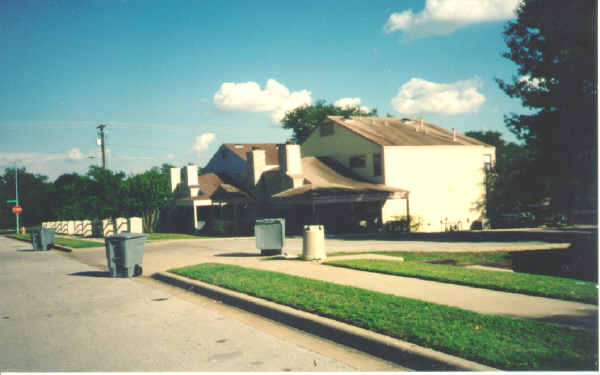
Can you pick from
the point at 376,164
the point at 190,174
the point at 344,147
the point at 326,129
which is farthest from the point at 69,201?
the point at 376,164

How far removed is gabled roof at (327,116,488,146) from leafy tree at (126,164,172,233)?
13231 millimetres

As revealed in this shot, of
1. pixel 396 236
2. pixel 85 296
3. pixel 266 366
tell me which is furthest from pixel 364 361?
pixel 396 236

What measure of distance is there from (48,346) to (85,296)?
12.3 ft

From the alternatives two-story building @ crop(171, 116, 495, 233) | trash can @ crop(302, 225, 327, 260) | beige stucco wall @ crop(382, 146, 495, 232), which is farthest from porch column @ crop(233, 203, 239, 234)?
trash can @ crop(302, 225, 327, 260)

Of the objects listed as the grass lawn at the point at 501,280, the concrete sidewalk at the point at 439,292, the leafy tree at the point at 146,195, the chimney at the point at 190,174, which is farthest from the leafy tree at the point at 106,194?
the grass lawn at the point at 501,280

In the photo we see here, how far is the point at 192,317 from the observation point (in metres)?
7.61

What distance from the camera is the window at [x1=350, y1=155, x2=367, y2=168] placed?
108 feet

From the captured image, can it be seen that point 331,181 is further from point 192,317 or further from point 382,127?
point 192,317

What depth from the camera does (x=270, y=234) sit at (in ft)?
48.8

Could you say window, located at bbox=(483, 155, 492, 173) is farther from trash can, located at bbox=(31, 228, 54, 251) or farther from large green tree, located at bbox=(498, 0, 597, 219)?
trash can, located at bbox=(31, 228, 54, 251)

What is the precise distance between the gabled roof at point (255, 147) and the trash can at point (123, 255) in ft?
94.0

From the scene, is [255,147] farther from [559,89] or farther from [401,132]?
[559,89]

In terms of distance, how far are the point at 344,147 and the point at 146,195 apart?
1420 cm

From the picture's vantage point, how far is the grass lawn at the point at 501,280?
7.54 meters
